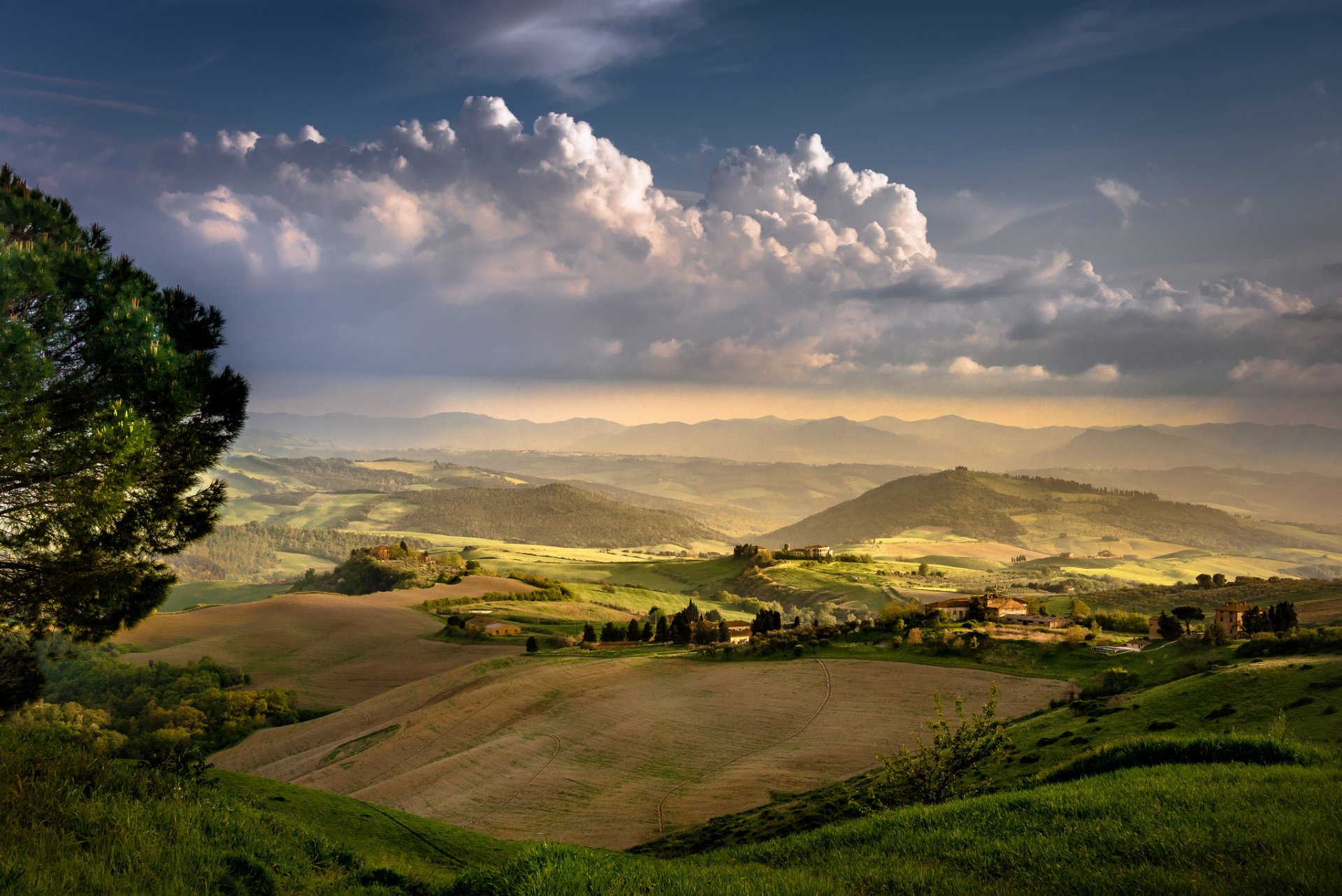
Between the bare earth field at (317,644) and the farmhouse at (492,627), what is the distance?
5.53 metres

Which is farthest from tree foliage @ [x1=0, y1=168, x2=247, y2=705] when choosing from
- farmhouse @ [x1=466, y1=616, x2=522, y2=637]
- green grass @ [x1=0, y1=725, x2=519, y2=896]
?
farmhouse @ [x1=466, y1=616, x2=522, y2=637]

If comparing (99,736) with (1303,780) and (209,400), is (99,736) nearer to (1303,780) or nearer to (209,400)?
(209,400)

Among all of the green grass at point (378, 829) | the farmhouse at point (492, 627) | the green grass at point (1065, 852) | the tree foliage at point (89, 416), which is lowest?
the farmhouse at point (492, 627)

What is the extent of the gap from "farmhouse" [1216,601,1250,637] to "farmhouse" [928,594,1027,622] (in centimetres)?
2329

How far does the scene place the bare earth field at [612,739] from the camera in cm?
4012

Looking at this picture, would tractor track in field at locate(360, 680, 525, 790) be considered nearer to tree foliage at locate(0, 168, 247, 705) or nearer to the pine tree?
tree foliage at locate(0, 168, 247, 705)

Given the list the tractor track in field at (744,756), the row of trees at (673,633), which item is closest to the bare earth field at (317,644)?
the row of trees at (673,633)

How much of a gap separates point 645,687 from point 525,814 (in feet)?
88.3

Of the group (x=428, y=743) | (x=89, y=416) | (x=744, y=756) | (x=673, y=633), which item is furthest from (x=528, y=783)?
(x=673, y=633)

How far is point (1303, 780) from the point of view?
10969 mm

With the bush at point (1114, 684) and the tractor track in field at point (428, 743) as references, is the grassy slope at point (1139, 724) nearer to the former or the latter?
the bush at point (1114, 684)

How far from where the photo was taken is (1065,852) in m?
9.46

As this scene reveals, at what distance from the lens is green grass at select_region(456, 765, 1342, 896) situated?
27.3ft

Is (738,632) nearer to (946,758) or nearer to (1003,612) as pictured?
(1003,612)
